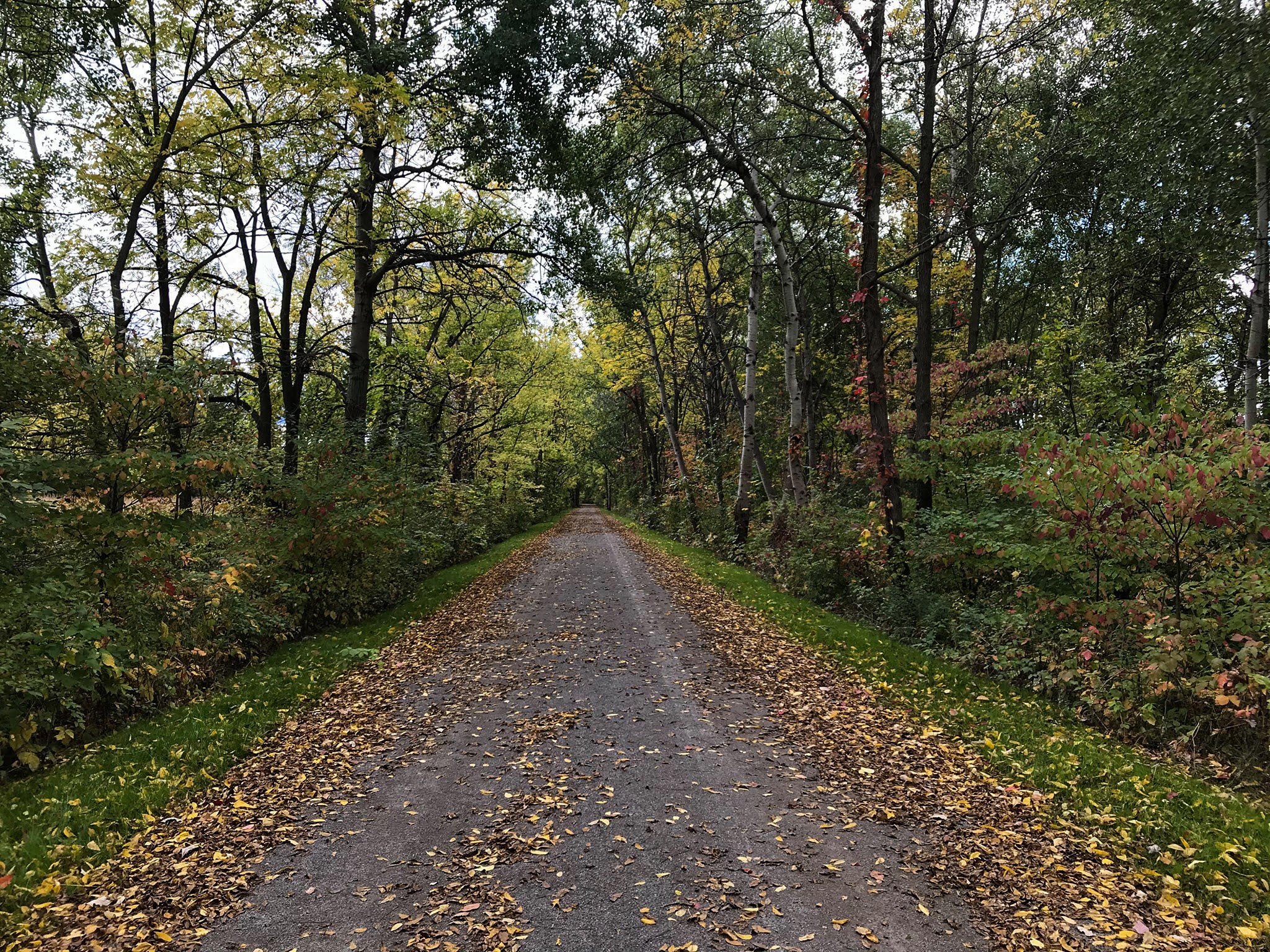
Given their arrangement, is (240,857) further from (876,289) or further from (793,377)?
(793,377)

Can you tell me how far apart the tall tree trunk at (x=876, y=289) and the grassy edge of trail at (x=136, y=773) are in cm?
811

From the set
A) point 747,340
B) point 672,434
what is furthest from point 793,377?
point 672,434

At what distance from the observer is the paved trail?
3.06 meters

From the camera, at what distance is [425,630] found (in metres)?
9.39

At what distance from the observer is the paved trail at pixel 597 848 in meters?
3.06

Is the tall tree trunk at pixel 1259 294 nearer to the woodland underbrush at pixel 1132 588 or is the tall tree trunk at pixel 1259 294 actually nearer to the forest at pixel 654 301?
the forest at pixel 654 301

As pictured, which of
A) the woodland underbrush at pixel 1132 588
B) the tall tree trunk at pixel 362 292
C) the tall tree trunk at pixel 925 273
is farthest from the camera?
the tall tree trunk at pixel 362 292

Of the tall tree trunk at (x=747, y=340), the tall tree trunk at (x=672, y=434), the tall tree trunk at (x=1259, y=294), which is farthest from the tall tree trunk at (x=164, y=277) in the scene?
the tall tree trunk at (x=1259, y=294)

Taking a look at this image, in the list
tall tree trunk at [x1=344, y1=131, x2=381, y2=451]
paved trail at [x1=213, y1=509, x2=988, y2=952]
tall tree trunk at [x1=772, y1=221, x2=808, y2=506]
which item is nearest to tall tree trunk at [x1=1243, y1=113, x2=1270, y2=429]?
tall tree trunk at [x1=772, y1=221, x2=808, y2=506]

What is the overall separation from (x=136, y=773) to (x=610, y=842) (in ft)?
12.1

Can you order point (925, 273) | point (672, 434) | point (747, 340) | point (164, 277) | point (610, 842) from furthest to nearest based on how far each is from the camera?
point (672, 434) → point (747, 340) → point (164, 277) → point (925, 273) → point (610, 842)

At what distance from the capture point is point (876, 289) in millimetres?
10172

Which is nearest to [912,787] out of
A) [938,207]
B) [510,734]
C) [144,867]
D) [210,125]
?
[510,734]

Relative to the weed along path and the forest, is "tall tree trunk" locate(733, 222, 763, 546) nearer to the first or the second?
the forest
